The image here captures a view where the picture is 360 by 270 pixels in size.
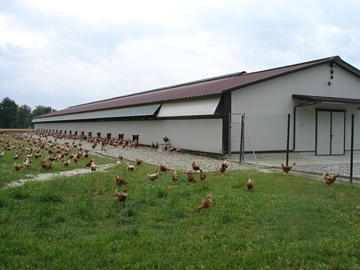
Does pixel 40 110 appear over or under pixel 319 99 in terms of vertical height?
over

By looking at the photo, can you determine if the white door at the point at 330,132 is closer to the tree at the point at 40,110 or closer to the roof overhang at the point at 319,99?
the roof overhang at the point at 319,99

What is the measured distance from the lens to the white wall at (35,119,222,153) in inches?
598

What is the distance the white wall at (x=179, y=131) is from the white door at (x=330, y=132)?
5.78m

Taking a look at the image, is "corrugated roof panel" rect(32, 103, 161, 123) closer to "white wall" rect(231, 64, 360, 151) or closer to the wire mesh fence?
"white wall" rect(231, 64, 360, 151)

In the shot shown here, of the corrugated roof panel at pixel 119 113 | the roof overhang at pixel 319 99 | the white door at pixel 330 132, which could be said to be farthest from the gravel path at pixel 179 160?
the white door at pixel 330 132

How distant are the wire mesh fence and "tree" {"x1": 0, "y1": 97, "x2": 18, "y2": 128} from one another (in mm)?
81725

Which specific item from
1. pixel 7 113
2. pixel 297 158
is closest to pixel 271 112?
pixel 297 158

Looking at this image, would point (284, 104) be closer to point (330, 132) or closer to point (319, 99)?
point (319, 99)

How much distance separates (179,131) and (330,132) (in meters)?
8.09

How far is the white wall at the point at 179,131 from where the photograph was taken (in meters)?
15.2

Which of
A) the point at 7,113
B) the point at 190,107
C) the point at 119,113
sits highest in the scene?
the point at 7,113

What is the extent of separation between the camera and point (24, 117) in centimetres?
11200

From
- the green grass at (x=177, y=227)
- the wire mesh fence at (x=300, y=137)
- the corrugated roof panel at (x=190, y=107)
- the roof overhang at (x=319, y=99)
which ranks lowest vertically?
the green grass at (x=177, y=227)

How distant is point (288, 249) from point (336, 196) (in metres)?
3.38
